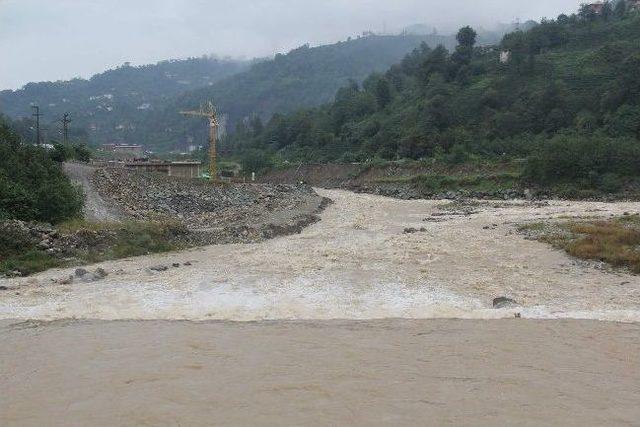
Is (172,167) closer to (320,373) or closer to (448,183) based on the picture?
(448,183)

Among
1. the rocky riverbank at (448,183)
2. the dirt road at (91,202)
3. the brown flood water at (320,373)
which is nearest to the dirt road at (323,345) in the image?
the brown flood water at (320,373)

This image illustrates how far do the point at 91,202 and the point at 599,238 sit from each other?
22.7 metres

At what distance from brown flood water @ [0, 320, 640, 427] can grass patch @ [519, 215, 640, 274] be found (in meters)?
7.44

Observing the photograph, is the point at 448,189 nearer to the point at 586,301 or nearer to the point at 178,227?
the point at 178,227

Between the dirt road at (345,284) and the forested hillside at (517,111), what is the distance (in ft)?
88.1

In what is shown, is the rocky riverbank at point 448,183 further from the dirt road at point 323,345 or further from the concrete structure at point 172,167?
the dirt road at point 323,345

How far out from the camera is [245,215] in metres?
29.8

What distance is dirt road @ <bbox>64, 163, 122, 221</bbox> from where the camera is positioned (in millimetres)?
24525

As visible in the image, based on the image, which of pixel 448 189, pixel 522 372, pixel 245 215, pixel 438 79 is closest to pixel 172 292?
pixel 522 372

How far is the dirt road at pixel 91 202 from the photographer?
2452cm

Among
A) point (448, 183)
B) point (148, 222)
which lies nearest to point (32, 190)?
point (148, 222)

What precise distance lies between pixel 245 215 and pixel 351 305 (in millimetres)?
17486

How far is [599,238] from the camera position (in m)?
20.4

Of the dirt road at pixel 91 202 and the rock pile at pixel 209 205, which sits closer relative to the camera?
the dirt road at pixel 91 202
